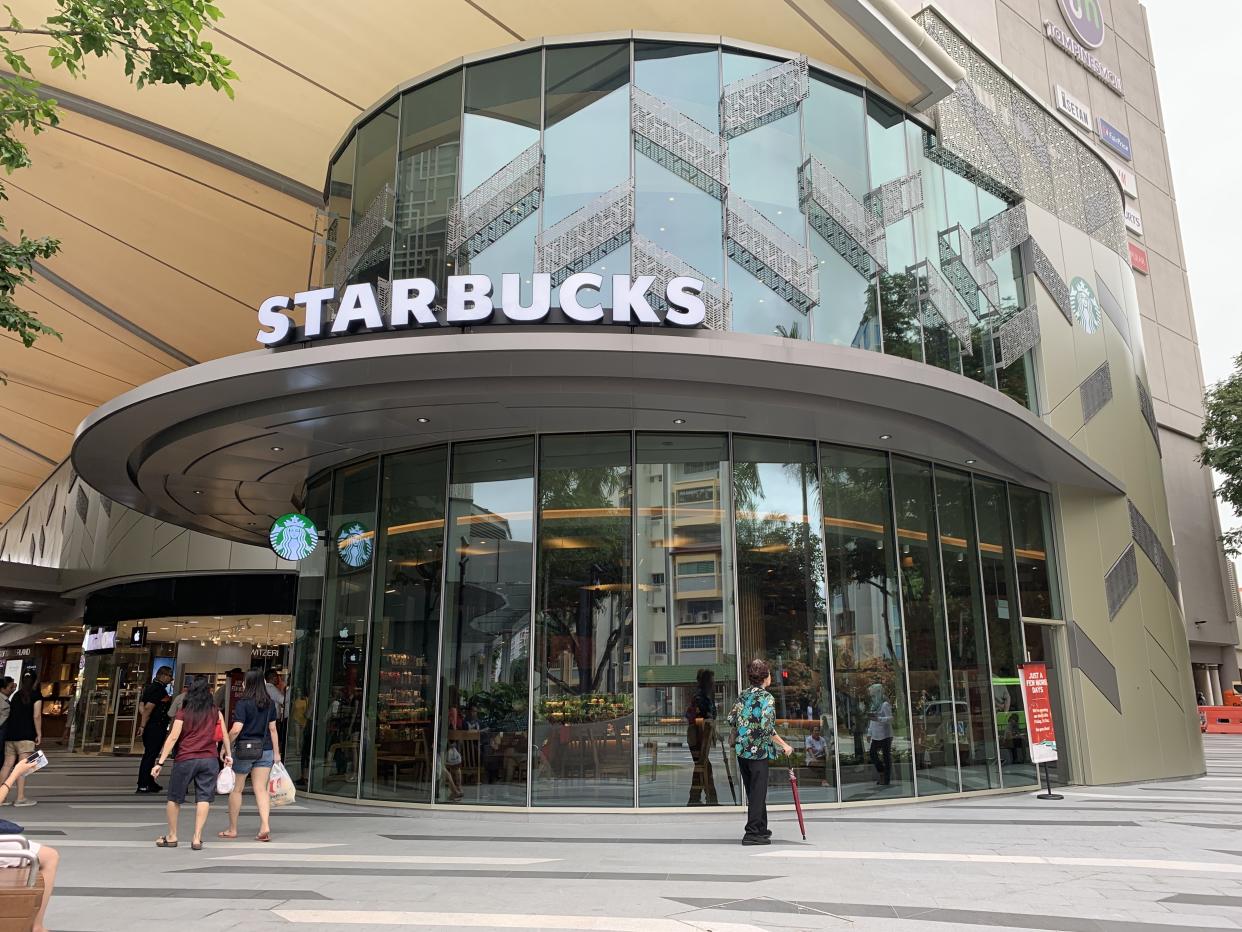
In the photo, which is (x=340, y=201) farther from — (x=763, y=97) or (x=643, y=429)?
(x=763, y=97)

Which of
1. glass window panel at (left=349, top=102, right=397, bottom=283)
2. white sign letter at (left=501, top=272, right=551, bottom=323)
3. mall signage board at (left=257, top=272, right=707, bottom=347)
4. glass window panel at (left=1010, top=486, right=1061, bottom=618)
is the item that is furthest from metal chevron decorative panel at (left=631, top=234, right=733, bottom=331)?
glass window panel at (left=1010, top=486, right=1061, bottom=618)

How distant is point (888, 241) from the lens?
12930mm

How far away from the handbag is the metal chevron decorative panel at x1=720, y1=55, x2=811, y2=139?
912 centimetres

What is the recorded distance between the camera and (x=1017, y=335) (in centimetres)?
1536

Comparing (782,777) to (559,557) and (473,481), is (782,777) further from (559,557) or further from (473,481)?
(473,481)

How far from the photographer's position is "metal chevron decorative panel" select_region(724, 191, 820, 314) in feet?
37.7

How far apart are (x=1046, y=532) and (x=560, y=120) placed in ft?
35.6

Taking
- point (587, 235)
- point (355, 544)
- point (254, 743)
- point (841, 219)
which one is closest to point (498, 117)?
point (587, 235)

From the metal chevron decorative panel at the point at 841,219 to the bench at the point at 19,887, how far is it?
10646 mm

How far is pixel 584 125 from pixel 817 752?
28.2 feet

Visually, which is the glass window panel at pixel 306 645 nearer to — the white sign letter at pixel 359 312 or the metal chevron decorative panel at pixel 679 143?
the white sign letter at pixel 359 312

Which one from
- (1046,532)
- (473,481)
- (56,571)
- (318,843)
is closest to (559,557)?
(473,481)

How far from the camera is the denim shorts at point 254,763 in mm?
9305

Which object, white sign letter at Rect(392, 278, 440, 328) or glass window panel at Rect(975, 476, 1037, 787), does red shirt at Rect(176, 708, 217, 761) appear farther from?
glass window panel at Rect(975, 476, 1037, 787)
